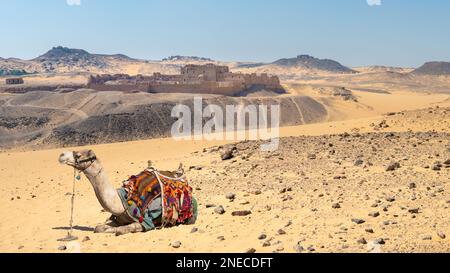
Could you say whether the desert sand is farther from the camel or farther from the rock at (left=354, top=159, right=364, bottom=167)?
the camel

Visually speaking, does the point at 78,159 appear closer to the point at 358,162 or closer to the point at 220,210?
the point at 220,210

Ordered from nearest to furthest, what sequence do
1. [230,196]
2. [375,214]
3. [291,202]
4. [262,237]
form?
[262,237]
[375,214]
[291,202]
[230,196]

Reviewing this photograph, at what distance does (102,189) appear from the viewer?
8602mm

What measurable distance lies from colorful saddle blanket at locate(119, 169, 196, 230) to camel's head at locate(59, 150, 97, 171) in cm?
79

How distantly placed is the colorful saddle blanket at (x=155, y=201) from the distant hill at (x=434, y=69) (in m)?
139

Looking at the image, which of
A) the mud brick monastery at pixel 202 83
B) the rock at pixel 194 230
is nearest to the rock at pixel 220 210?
the rock at pixel 194 230

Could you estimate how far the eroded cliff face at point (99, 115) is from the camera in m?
36.9

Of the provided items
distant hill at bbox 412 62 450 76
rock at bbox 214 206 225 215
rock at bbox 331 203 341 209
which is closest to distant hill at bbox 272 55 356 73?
distant hill at bbox 412 62 450 76

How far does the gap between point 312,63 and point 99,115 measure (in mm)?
141593

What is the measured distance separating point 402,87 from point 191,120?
74.0m

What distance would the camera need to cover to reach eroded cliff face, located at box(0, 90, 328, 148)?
36.9m

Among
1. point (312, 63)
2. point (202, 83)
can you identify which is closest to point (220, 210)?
point (202, 83)

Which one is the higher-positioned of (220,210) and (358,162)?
(358,162)
